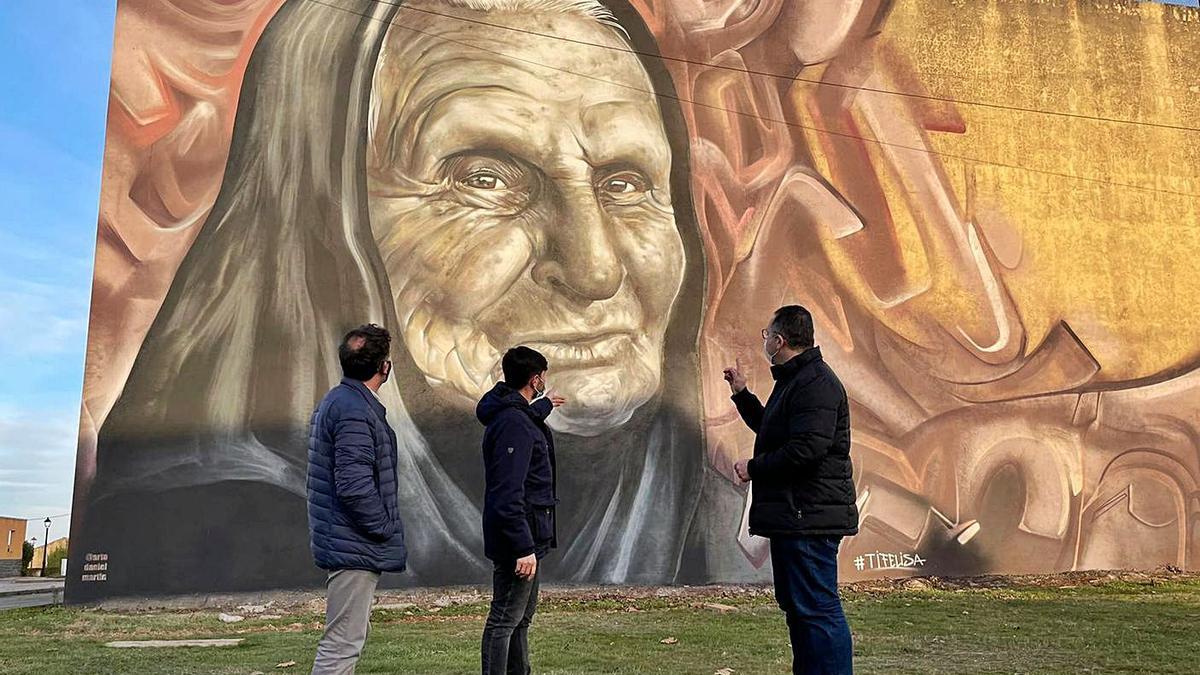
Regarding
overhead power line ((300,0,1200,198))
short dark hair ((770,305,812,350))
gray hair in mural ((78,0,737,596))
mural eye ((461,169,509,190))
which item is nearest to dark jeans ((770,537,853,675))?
Answer: short dark hair ((770,305,812,350))

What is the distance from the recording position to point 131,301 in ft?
36.5

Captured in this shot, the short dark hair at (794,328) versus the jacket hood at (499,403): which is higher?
the short dark hair at (794,328)

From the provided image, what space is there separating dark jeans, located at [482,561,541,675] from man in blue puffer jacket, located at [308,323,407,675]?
0.49 meters

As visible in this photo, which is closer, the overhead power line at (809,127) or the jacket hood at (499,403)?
the jacket hood at (499,403)

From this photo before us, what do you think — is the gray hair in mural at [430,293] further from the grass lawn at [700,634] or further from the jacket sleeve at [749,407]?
the jacket sleeve at [749,407]

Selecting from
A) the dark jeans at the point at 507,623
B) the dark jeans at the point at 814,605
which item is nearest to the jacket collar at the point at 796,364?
the dark jeans at the point at 814,605

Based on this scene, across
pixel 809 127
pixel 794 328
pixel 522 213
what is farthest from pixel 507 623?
pixel 809 127

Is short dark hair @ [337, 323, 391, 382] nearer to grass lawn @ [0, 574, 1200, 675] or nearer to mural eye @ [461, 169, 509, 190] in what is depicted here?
grass lawn @ [0, 574, 1200, 675]

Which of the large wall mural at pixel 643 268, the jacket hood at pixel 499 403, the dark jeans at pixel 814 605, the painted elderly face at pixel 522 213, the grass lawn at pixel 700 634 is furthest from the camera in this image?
the painted elderly face at pixel 522 213

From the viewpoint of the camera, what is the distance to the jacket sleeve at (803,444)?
4.39 metres

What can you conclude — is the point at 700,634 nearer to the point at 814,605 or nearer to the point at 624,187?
the point at 814,605

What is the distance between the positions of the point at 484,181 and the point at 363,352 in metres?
7.75

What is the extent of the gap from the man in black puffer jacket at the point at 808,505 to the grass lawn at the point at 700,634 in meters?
2.43

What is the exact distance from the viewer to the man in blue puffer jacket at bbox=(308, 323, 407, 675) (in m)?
4.23
